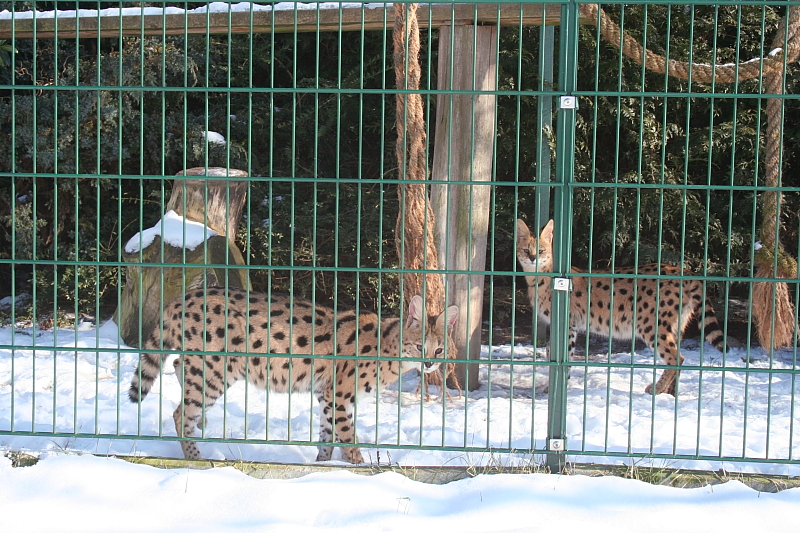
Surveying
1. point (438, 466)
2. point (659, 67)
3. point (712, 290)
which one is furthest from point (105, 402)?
point (712, 290)

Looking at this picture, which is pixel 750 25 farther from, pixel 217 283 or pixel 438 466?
pixel 438 466

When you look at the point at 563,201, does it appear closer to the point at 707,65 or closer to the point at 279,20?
the point at 707,65

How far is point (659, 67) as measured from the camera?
256 inches

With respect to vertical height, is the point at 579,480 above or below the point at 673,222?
below

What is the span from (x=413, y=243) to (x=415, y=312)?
40.1 inches

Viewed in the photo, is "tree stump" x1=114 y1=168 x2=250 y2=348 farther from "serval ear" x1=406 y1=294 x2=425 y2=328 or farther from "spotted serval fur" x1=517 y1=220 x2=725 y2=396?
"spotted serval fur" x1=517 y1=220 x2=725 y2=396

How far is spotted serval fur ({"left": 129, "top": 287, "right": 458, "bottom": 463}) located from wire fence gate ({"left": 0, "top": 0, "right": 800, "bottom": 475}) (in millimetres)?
20

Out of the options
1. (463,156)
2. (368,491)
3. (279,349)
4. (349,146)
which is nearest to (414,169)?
(463,156)

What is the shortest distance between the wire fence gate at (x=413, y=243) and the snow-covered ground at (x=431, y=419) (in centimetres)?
4

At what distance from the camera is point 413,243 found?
21.9ft

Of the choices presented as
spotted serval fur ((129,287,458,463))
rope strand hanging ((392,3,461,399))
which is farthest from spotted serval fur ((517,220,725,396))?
spotted serval fur ((129,287,458,463))

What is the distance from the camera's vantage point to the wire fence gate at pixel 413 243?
4.45 meters

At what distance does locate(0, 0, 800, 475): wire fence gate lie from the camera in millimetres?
4449

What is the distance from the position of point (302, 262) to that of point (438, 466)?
6398 millimetres
